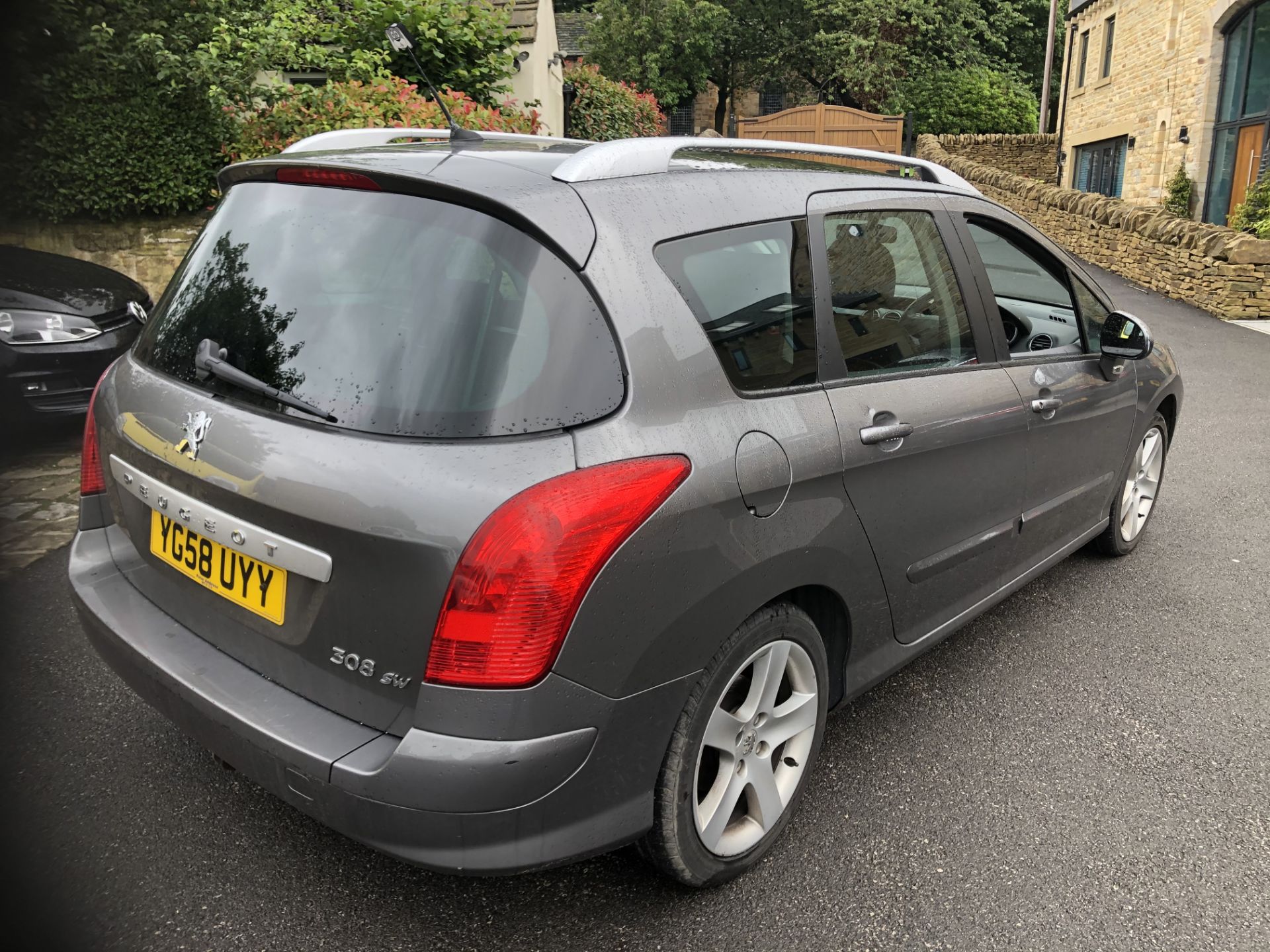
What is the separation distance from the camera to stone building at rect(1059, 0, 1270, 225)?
17.5 metres

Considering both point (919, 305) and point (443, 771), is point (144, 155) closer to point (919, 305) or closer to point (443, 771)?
point (919, 305)

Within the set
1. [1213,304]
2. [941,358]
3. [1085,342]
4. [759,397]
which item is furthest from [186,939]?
[1213,304]

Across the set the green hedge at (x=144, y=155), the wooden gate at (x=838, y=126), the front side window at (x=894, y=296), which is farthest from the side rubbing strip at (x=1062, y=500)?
the wooden gate at (x=838, y=126)

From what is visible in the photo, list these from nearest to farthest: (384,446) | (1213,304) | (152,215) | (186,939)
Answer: (384,446) < (186,939) < (152,215) < (1213,304)

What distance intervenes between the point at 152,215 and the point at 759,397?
1030 cm

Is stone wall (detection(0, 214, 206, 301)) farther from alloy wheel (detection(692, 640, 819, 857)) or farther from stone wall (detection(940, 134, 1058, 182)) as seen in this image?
stone wall (detection(940, 134, 1058, 182))

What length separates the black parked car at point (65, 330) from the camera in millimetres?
5324

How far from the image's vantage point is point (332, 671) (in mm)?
1954

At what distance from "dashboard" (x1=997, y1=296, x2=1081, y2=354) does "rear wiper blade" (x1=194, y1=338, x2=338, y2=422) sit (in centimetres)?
255

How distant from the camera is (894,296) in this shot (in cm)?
280

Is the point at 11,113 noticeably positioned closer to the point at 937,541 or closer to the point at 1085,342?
the point at 937,541

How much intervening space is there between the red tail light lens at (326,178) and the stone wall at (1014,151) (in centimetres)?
3286

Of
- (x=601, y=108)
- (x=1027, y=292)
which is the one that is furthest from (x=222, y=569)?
(x=601, y=108)

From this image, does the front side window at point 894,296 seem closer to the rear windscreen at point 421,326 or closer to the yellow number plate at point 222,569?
the rear windscreen at point 421,326
